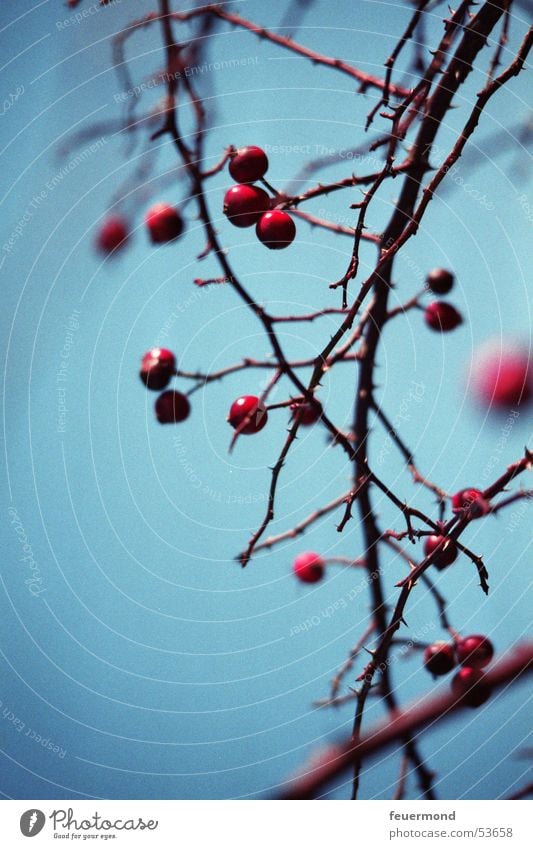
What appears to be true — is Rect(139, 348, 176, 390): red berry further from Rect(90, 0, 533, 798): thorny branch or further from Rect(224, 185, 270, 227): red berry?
Rect(224, 185, 270, 227): red berry

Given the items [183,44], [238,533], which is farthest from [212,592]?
[183,44]

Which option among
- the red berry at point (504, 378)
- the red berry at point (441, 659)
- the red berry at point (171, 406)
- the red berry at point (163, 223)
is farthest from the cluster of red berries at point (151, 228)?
the red berry at point (441, 659)

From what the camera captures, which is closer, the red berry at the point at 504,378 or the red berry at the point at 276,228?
the red berry at the point at 276,228

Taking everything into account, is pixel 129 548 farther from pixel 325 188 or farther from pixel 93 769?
pixel 325 188

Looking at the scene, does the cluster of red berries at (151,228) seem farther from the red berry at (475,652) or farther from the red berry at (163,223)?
the red berry at (475,652)

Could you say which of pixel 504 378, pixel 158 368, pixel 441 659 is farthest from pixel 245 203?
pixel 441 659
